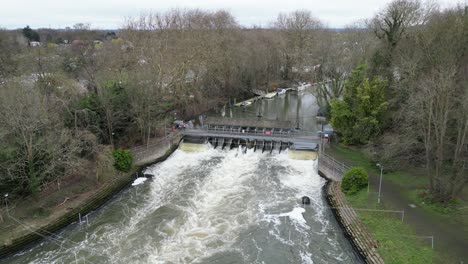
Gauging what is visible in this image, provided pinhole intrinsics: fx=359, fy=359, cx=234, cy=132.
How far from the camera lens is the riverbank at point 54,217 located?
2233 centimetres

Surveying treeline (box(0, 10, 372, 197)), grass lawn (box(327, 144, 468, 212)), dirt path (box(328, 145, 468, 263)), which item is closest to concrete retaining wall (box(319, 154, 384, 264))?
grass lawn (box(327, 144, 468, 212))

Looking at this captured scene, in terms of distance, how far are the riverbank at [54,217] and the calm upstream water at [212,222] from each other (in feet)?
1.98

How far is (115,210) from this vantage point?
89.7 ft

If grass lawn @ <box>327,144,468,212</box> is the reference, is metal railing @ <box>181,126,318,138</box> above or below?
above

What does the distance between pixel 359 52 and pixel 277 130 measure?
16.2 metres

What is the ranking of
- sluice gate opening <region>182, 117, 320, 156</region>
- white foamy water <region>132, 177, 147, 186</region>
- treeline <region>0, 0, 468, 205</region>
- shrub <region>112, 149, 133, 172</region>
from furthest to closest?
sluice gate opening <region>182, 117, 320, 156</region> < white foamy water <region>132, 177, 147, 186</region> < shrub <region>112, 149, 133, 172</region> < treeline <region>0, 0, 468, 205</region>

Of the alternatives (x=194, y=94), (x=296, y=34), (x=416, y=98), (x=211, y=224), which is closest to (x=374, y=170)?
(x=416, y=98)

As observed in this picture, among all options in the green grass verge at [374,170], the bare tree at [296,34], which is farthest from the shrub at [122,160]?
the bare tree at [296,34]

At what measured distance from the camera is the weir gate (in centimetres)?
3841

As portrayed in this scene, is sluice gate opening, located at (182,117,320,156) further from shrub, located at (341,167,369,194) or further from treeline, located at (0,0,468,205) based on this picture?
shrub, located at (341,167,369,194)

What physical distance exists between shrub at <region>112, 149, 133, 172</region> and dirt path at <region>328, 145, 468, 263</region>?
2066 cm

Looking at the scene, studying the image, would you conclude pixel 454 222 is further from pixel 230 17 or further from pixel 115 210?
pixel 230 17

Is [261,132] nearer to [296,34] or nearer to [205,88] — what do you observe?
[205,88]

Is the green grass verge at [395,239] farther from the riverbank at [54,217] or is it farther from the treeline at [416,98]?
the riverbank at [54,217]
